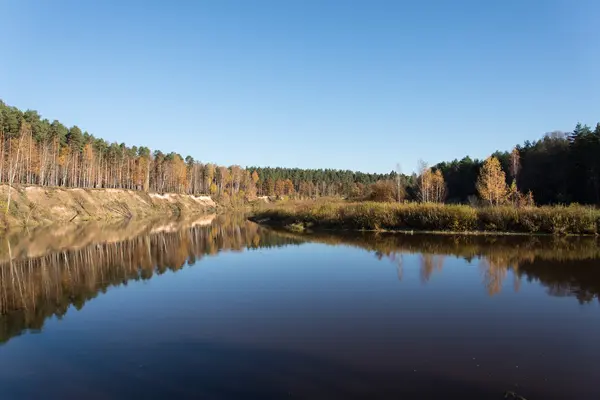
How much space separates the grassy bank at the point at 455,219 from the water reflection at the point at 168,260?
3379 millimetres

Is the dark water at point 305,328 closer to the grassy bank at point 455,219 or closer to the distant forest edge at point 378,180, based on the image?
the grassy bank at point 455,219

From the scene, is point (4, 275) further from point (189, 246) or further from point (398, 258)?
point (398, 258)

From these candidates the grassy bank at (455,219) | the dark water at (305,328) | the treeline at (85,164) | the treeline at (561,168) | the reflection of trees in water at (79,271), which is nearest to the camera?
the dark water at (305,328)

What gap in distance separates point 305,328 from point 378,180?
223ft

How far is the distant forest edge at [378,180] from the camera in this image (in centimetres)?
5138

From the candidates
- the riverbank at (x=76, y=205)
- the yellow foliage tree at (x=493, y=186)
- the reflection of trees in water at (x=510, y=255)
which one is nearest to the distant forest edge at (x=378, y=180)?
the yellow foliage tree at (x=493, y=186)

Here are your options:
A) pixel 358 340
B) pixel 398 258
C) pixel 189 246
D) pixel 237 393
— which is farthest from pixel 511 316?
pixel 189 246

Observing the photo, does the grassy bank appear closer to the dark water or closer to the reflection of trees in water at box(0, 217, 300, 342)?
the reflection of trees in water at box(0, 217, 300, 342)

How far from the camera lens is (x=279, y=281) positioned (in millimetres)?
16203

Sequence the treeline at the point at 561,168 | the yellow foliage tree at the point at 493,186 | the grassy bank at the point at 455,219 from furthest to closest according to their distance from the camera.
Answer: the yellow foliage tree at the point at 493,186
the treeline at the point at 561,168
the grassy bank at the point at 455,219

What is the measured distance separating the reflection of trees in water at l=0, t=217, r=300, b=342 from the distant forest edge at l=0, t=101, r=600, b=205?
27592 mm

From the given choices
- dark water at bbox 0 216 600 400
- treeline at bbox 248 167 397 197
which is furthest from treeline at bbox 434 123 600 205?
treeline at bbox 248 167 397 197

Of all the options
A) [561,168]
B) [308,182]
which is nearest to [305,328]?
[561,168]

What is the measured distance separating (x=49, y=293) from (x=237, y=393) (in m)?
10.6
